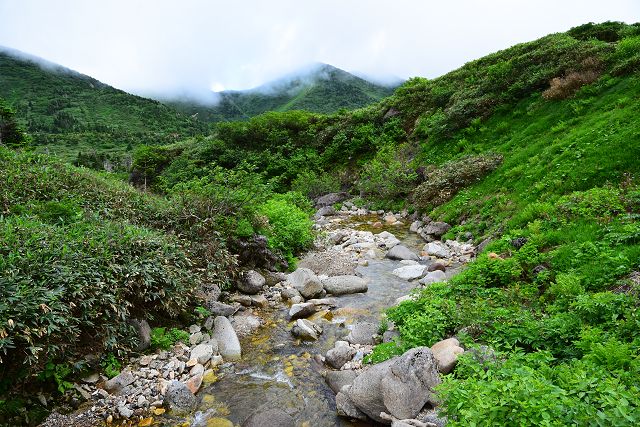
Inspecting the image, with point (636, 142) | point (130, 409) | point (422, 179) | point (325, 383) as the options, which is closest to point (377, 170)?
point (422, 179)

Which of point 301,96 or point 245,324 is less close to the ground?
point 301,96

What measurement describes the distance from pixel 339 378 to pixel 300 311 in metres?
3.09

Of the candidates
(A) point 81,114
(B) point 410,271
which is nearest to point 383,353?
Result: (B) point 410,271

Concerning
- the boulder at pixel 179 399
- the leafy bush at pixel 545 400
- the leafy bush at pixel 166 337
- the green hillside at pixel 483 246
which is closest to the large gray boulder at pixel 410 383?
the green hillside at pixel 483 246

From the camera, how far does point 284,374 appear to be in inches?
288

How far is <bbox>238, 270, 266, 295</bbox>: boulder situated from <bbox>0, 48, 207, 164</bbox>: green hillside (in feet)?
246

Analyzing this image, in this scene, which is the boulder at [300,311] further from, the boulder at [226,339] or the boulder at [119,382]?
the boulder at [119,382]

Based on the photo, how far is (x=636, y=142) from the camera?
11.5m

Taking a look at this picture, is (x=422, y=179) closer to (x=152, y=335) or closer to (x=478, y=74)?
(x=478, y=74)

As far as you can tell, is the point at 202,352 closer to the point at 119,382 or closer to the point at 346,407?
the point at 119,382

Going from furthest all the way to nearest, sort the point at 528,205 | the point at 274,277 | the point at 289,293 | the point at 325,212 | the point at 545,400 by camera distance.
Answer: the point at 325,212 < the point at 274,277 < the point at 528,205 < the point at 289,293 < the point at 545,400

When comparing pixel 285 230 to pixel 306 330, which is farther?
pixel 285 230

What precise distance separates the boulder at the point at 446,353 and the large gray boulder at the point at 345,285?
477cm

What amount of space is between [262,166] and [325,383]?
1308 inches
